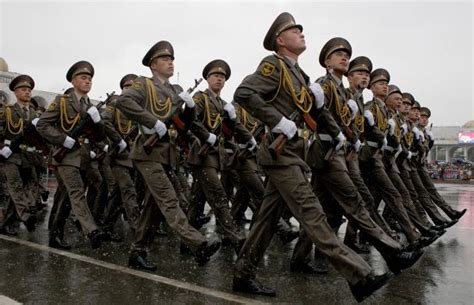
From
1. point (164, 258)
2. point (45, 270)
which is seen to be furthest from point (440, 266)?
point (45, 270)

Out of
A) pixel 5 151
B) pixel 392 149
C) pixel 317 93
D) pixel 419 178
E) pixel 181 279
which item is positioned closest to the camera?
pixel 317 93

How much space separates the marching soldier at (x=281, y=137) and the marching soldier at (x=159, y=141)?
591 millimetres

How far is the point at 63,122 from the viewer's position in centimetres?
604

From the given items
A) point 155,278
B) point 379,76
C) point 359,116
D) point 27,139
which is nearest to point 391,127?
point 379,76

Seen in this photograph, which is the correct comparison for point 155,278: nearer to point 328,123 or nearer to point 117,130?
point 328,123

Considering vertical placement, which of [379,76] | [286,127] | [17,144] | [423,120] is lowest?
[17,144]

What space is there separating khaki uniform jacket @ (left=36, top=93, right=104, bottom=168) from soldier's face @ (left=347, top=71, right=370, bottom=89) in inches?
124

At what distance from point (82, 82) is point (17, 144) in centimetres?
177

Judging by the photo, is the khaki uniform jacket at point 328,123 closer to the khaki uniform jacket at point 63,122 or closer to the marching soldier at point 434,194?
the khaki uniform jacket at point 63,122

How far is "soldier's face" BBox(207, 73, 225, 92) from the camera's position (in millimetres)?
6496

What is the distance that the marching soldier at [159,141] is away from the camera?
15.0 ft

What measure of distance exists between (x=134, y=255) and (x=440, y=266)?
313cm

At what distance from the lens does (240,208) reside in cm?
754

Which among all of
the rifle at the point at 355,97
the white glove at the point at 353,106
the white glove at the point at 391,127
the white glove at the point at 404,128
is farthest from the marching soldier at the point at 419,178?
the white glove at the point at 353,106
